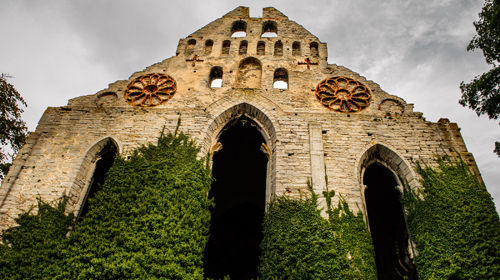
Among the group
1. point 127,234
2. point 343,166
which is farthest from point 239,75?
point 127,234

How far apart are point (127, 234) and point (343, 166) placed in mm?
5503

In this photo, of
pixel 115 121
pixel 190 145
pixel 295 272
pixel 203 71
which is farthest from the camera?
pixel 203 71

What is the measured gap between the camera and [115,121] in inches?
A: 387

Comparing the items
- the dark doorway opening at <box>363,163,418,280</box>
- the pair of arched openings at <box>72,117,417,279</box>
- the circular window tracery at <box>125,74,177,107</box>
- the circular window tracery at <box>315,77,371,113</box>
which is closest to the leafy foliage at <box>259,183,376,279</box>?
the pair of arched openings at <box>72,117,417,279</box>

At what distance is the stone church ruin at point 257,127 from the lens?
8594 mm

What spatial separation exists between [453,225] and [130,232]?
7099 mm

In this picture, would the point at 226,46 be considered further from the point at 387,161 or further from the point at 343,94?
the point at 387,161

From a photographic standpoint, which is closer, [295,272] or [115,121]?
[295,272]

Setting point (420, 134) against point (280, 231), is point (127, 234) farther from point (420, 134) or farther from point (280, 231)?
point (420, 134)

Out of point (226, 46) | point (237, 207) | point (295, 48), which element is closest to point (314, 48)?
point (295, 48)

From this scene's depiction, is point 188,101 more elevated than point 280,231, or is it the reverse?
point 188,101

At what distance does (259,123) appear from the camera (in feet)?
32.8

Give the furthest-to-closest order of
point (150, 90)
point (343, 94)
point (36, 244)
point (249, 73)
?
point (249, 73), point (150, 90), point (343, 94), point (36, 244)

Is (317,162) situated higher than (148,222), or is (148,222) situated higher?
(317,162)
